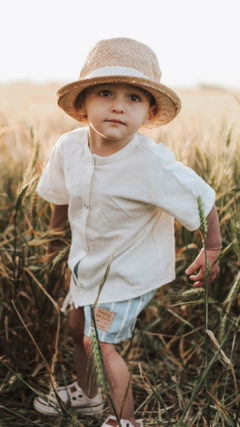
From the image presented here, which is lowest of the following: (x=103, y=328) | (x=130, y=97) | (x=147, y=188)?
(x=103, y=328)

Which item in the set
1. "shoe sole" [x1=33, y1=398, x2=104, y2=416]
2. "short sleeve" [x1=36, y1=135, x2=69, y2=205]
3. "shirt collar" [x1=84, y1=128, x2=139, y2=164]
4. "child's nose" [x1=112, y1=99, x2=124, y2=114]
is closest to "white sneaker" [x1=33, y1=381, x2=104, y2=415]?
"shoe sole" [x1=33, y1=398, x2=104, y2=416]

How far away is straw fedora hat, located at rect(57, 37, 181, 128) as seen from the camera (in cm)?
110

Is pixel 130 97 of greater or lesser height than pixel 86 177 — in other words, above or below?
above

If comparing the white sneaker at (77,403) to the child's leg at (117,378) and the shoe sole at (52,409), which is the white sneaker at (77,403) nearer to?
the shoe sole at (52,409)

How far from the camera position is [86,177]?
1240 mm

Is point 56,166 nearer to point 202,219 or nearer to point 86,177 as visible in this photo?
point 86,177

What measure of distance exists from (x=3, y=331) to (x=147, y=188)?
2.52ft

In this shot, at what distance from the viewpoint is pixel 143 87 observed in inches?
44.1

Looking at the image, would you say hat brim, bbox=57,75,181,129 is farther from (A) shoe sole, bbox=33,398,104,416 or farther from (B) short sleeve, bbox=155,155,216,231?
(A) shoe sole, bbox=33,398,104,416

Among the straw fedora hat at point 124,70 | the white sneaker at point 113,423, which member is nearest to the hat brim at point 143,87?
the straw fedora hat at point 124,70

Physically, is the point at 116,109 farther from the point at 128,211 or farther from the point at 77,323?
the point at 77,323

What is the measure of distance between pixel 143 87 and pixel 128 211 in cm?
36

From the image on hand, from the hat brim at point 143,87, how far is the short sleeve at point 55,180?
0.15 meters

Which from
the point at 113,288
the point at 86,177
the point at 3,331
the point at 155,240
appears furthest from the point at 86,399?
the point at 86,177
